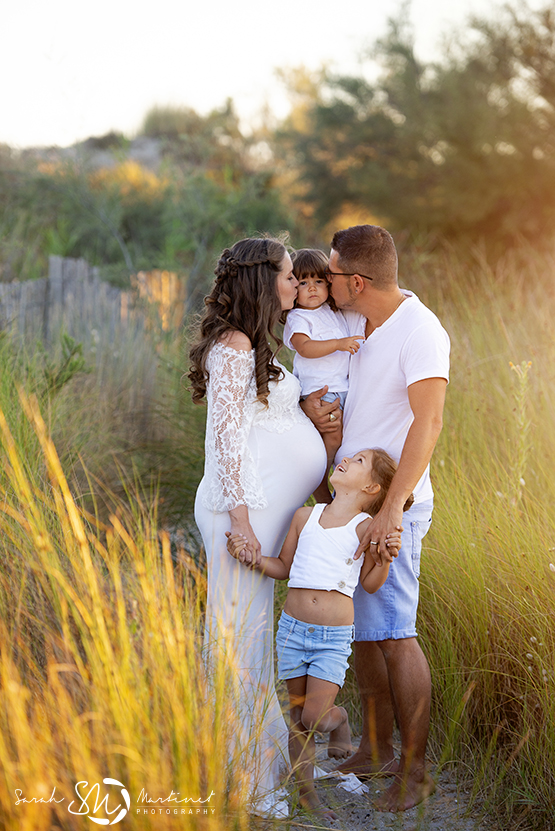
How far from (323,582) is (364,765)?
0.92 meters

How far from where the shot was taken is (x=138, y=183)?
51.4 ft

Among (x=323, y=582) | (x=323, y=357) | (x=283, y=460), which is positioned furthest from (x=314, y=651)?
(x=323, y=357)

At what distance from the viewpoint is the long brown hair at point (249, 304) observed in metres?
2.87

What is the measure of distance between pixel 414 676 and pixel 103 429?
300 centimetres

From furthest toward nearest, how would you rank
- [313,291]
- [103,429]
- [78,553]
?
[103,429]
[313,291]
[78,553]

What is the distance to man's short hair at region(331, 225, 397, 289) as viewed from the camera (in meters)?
2.93

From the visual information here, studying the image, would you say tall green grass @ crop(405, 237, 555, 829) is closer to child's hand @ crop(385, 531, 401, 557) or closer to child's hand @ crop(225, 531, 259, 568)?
child's hand @ crop(385, 531, 401, 557)

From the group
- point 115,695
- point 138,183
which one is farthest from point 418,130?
point 115,695

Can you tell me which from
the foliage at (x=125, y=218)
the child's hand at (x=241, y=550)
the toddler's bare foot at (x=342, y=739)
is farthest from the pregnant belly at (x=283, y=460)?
the foliage at (x=125, y=218)

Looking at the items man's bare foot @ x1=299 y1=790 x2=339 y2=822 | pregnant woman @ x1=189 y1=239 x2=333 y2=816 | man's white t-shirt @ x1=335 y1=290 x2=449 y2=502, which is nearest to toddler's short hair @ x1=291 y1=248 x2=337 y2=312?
pregnant woman @ x1=189 y1=239 x2=333 y2=816

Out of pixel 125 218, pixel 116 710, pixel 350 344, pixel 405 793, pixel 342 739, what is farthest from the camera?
pixel 125 218

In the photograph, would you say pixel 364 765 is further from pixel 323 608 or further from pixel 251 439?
pixel 251 439

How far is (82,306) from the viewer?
24.2ft

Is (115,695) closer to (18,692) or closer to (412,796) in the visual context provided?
(18,692)
